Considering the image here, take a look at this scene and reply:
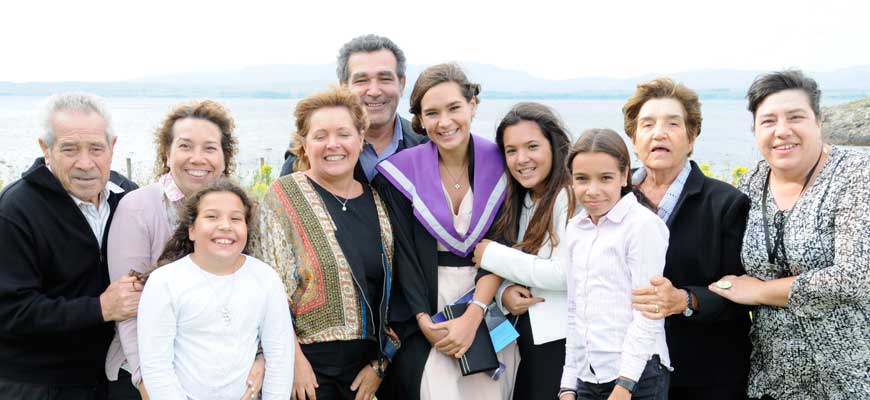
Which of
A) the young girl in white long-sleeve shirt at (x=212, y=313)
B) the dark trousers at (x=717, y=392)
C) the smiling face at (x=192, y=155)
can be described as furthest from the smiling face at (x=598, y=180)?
the smiling face at (x=192, y=155)

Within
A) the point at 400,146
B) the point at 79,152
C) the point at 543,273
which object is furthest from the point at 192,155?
the point at 543,273

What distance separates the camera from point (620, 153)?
2.87 metres

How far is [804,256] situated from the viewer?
286 centimetres

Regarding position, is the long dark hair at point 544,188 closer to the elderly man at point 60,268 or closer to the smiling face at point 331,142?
the smiling face at point 331,142

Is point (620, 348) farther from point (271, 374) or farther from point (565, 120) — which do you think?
point (271, 374)

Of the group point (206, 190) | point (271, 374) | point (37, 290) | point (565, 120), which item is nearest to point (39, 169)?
point (37, 290)

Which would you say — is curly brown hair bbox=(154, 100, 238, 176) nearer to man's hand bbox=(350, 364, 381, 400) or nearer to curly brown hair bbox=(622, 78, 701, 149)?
man's hand bbox=(350, 364, 381, 400)

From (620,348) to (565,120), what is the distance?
121cm

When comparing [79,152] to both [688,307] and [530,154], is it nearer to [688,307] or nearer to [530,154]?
[530,154]

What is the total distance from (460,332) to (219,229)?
3.89ft

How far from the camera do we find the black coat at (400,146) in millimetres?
3711

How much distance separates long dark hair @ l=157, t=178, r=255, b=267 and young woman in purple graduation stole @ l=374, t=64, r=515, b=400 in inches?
31.4

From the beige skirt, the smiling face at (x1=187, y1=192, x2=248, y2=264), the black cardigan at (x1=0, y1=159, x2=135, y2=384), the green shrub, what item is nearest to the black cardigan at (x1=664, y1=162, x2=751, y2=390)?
Result: the beige skirt

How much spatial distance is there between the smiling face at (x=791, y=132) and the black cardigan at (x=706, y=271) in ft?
0.82
